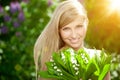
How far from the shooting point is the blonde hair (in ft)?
14.4

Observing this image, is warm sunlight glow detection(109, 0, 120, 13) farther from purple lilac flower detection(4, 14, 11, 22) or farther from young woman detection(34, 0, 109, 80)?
young woman detection(34, 0, 109, 80)

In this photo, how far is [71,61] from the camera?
3.98 m

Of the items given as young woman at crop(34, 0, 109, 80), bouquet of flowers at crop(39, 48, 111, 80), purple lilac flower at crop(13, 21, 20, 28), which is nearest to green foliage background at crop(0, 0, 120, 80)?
purple lilac flower at crop(13, 21, 20, 28)

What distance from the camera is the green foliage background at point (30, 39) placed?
25.7ft

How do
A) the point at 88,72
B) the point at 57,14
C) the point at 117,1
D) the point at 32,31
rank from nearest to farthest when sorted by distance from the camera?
the point at 88,72 → the point at 57,14 → the point at 117,1 → the point at 32,31

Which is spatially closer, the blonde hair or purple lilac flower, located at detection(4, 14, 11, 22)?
the blonde hair

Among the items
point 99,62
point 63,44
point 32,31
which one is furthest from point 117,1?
point 99,62

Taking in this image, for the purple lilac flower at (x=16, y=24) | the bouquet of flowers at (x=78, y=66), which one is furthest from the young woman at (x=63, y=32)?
the purple lilac flower at (x=16, y=24)

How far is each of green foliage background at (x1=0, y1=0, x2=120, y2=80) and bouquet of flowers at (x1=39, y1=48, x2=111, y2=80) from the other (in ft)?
11.6

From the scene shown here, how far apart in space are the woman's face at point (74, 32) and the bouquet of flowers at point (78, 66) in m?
0.37

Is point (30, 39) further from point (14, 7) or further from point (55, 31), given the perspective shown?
point (55, 31)

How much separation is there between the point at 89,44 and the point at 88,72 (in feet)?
12.7

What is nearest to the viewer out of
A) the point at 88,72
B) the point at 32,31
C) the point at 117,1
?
the point at 88,72

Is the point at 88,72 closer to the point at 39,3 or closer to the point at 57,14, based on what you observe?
the point at 57,14
